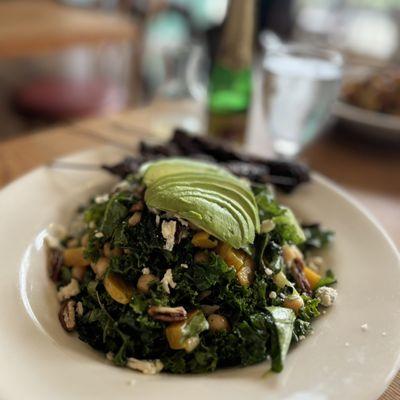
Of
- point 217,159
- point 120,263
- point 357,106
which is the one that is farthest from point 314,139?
point 120,263

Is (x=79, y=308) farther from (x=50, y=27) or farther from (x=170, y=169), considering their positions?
(x=50, y=27)

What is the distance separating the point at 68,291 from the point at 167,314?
10.0 inches

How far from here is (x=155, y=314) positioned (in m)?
0.92

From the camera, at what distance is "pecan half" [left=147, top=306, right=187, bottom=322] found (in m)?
0.92

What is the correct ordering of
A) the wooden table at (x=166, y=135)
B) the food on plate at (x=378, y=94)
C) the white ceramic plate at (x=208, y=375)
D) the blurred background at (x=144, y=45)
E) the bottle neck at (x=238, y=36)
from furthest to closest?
the blurred background at (x=144, y=45) < the food on plate at (x=378, y=94) < the bottle neck at (x=238, y=36) < the wooden table at (x=166, y=135) < the white ceramic plate at (x=208, y=375)

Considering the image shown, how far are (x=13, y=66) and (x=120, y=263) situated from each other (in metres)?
4.89

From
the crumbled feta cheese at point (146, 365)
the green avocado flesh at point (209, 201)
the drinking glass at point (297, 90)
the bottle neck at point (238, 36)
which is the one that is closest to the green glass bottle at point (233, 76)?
the bottle neck at point (238, 36)

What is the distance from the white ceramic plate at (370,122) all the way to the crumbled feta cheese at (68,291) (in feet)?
4.06

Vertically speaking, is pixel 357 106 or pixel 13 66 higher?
pixel 357 106

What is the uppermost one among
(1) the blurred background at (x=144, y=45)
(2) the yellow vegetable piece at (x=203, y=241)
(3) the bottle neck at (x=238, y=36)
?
(3) the bottle neck at (x=238, y=36)

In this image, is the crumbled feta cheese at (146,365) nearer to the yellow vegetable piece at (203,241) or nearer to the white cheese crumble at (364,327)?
the yellow vegetable piece at (203,241)

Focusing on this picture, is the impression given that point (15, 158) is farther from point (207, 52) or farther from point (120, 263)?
point (207, 52)

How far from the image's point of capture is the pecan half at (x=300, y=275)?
3.52 ft

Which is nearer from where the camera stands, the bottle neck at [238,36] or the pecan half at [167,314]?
the pecan half at [167,314]
